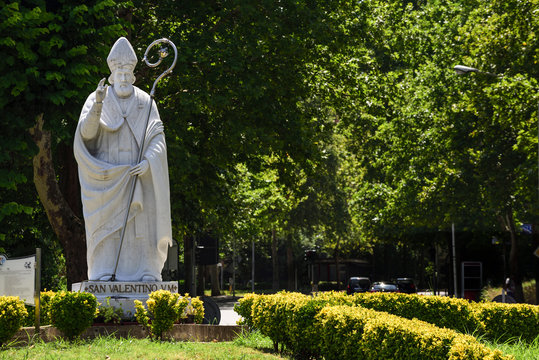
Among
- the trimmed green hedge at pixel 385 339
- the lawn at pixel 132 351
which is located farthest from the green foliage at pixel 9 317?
the trimmed green hedge at pixel 385 339

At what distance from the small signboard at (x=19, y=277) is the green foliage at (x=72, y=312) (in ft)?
→ 5.41

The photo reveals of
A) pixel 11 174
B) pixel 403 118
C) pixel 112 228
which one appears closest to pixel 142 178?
pixel 112 228

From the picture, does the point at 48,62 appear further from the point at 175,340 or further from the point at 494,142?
the point at 494,142

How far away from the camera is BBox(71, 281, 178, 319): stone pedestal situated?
11398mm

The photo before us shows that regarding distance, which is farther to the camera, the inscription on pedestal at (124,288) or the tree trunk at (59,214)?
the tree trunk at (59,214)

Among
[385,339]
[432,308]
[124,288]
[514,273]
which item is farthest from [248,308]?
[514,273]

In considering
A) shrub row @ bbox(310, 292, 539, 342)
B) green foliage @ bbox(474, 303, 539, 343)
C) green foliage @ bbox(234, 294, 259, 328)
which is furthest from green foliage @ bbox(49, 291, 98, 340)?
green foliage @ bbox(474, 303, 539, 343)

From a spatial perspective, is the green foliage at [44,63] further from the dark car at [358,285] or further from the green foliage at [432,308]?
the dark car at [358,285]

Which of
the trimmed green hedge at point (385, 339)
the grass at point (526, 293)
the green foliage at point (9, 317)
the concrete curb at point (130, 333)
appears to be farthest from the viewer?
the grass at point (526, 293)

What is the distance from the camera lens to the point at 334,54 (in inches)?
917

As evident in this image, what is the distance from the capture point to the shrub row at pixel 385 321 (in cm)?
854

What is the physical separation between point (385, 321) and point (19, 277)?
5745mm

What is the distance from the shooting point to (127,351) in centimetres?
930

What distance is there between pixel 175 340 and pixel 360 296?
21.1ft
